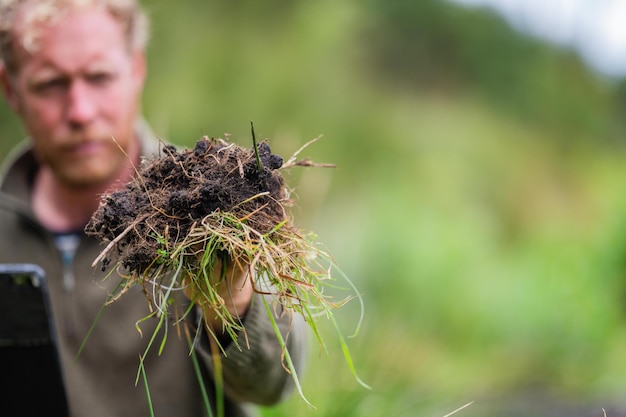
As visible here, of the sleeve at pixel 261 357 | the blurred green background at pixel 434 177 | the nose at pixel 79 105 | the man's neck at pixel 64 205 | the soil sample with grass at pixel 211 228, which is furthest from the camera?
the blurred green background at pixel 434 177

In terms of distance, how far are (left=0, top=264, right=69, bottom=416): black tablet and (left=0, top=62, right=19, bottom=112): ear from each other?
1061 mm

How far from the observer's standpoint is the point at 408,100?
1154 centimetres

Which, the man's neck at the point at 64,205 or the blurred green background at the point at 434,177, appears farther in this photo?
the blurred green background at the point at 434,177

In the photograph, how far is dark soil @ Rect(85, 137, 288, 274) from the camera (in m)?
1.36

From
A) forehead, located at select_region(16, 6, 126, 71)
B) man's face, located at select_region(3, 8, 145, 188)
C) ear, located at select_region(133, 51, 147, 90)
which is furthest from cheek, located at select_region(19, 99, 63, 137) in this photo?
ear, located at select_region(133, 51, 147, 90)

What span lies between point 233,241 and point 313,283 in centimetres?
20

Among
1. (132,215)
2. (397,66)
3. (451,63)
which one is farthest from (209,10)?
(132,215)

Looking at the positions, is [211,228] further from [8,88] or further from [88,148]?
[8,88]

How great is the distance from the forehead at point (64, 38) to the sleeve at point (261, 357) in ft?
3.59

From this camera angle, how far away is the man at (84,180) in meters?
2.32

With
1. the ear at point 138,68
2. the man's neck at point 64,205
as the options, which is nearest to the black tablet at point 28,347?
the man's neck at point 64,205

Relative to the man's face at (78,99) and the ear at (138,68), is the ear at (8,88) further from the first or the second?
the ear at (138,68)

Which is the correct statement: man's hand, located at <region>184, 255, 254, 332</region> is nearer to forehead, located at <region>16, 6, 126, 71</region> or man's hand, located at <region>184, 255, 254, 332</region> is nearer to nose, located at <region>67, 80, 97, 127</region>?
nose, located at <region>67, 80, 97, 127</region>

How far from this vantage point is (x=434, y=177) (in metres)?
8.51
